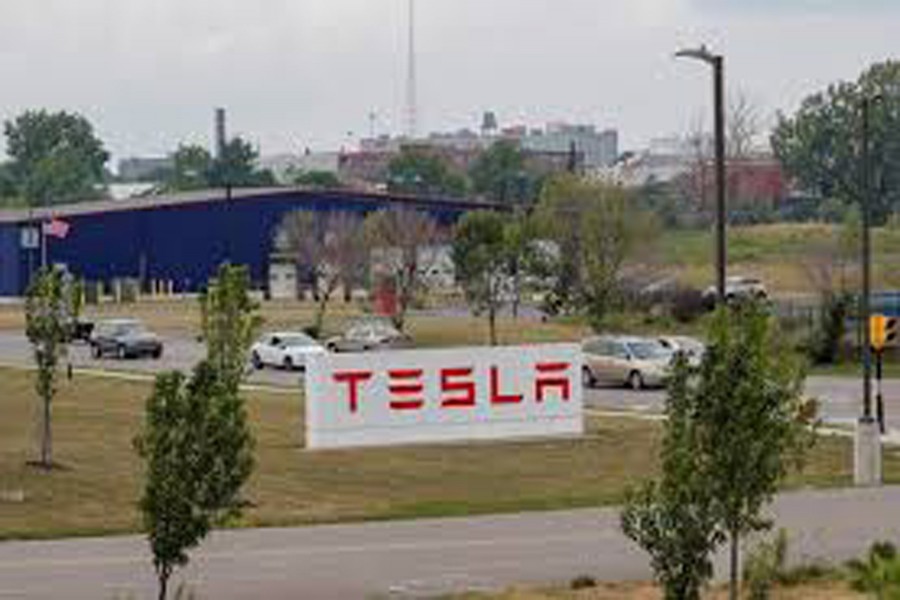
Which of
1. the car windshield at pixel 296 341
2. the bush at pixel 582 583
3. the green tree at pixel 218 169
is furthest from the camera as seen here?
the green tree at pixel 218 169

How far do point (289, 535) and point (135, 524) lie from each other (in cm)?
232

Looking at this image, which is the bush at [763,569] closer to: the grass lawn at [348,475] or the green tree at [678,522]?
the green tree at [678,522]

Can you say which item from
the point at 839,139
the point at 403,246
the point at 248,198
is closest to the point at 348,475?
the point at 403,246

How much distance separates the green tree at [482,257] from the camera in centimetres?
7019

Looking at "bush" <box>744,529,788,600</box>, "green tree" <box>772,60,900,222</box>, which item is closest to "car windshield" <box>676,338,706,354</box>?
"bush" <box>744,529,788,600</box>

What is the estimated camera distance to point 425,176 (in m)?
168

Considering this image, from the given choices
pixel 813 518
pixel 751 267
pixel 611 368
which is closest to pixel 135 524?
pixel 813 518

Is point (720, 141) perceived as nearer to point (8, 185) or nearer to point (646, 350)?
point (646, 350)

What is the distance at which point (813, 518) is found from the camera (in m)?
29.4

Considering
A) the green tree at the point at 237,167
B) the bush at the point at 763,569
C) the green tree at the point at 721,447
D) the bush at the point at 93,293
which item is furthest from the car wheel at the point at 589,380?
the green tree at the point at 237,167

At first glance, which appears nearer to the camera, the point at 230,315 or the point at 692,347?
the point at 230,315

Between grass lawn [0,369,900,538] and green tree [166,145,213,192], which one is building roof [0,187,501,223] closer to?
green tree [166,145,213,192]

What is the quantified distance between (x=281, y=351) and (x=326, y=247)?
3672 centimetres

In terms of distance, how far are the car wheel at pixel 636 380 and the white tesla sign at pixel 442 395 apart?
13.2m
